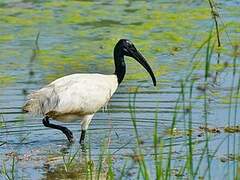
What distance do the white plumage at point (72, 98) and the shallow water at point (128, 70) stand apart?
6.6 inches

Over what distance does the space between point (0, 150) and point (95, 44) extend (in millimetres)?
4529

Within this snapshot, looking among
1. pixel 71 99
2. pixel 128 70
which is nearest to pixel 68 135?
pixel 71 99

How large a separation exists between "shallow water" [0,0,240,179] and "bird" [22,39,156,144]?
147 mm

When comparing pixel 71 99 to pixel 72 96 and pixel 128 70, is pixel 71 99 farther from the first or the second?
pixel 128 70

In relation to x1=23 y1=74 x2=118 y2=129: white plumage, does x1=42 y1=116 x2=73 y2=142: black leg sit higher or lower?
lower

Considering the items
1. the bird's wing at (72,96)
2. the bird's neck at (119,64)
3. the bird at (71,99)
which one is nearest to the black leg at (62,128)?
the bird at (71,99)

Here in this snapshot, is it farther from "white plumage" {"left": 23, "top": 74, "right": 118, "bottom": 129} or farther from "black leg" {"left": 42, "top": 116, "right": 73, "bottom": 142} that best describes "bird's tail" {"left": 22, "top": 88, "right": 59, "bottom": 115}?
"black leg" {"left": 42, "top": 116, "right": 73, "bottom": 142}

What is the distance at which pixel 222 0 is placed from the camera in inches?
570

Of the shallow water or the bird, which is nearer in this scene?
the shallow water

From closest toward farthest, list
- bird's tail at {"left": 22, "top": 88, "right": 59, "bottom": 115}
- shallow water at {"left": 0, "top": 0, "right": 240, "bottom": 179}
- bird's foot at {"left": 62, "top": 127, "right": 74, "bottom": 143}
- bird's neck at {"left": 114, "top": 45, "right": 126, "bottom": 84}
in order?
shallow water at {"left": 0, "top": 0, "right": 240, "bottom": 179}, bird's tail at {"left": 22, "top": 88, "right": 59, "bottom": 115}, bird's foot at {"left": 62, "top": 127, "right": 74, "bottom": 143}, bird's neck at {"left": 114, "top": 45, "right": 126, "bottom": 84}

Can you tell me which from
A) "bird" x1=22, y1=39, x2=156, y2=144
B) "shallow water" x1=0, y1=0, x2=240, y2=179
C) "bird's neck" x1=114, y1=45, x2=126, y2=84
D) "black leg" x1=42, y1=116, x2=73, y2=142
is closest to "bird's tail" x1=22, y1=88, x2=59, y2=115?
"bird" x1=22, y1=39, x2=156, y2=144

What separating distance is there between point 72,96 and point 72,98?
2cm

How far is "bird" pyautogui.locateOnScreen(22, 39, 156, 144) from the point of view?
8.32 meters

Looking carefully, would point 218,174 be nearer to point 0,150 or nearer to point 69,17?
point 0,150
